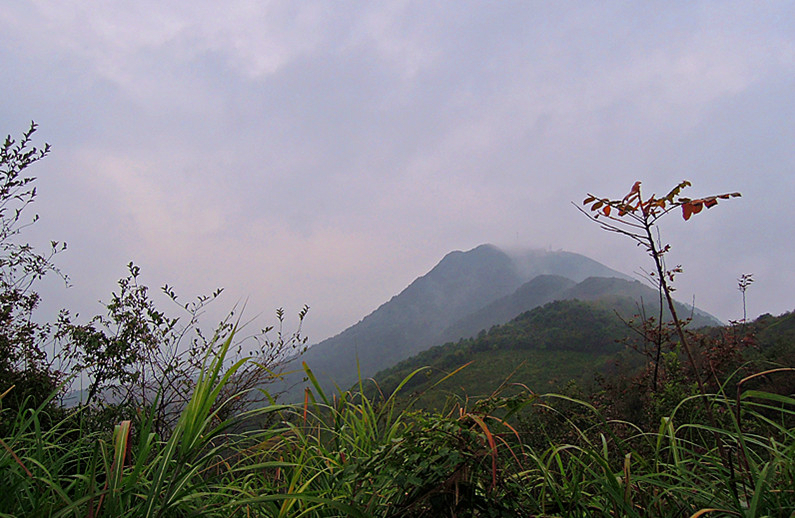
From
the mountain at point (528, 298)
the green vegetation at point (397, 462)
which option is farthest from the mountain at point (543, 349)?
the mountain at point (528, 298)

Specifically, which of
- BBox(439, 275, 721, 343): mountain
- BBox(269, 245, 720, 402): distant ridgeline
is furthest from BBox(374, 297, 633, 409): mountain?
BBox(439, 275, 721, 343): mountain

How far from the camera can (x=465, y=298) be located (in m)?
130

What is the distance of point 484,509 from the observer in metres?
1.10

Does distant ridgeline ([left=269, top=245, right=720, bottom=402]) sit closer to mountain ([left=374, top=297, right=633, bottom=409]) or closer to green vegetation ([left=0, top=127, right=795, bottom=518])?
mountain ([left=374, top=297, right=633, bottom=409])

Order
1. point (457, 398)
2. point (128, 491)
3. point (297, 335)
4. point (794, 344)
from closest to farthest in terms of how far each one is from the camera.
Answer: point (128, 491) < point (457, 398) < point (297, 335) < point (794, 344)

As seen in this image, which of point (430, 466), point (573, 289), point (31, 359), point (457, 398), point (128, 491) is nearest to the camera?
point (430, 466)

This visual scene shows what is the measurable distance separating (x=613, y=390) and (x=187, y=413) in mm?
5389

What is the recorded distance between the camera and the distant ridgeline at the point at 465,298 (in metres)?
84.2

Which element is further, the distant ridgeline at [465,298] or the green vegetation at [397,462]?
the distant ridgeline at [465,298]

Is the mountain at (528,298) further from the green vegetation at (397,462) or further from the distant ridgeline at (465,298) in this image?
the green vegetation at (397,462)

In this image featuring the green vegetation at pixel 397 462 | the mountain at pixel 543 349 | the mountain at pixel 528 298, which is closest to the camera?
the green vegetation at pixel 397 462

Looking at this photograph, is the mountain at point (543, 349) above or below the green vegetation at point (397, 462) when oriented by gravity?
below

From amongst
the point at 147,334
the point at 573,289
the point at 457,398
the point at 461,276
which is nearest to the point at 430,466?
the point at 457,398

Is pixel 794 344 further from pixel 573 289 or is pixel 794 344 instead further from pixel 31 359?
pixel 573 289
